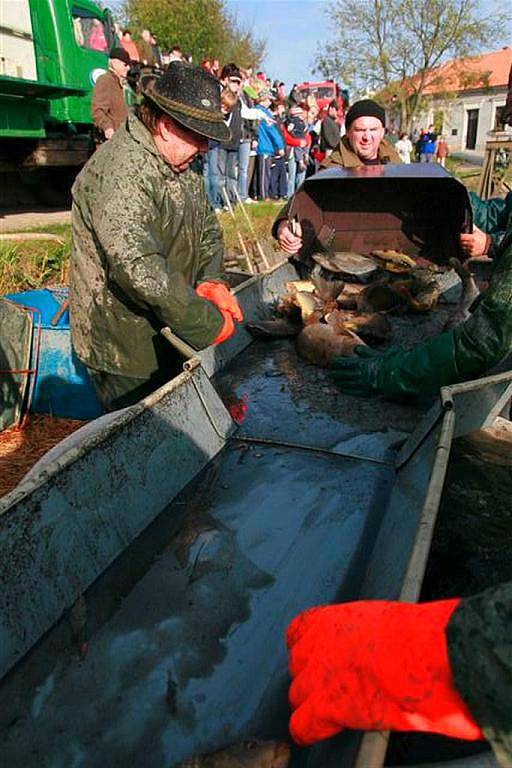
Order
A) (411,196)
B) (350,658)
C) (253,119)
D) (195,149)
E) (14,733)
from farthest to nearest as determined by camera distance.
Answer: (253,119) → (411,196) → (195,149) → (14,733) → (350,658)

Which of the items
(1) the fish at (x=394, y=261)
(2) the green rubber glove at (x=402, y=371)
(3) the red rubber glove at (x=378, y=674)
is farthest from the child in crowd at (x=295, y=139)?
(3) the red rubber glove at (x=378, y=674)

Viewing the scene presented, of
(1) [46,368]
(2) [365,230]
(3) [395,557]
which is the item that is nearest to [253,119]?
(2) [365,230]

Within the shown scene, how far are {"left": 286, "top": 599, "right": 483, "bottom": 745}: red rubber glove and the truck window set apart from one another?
11.8 m

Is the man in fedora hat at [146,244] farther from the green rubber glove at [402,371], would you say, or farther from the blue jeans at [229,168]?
the blue jeans at [229,168]

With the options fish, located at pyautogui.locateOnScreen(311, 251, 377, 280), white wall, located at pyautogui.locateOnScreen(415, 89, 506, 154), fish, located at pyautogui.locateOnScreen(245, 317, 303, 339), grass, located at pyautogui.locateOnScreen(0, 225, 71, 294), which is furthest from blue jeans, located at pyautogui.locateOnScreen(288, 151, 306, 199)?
white wall, located at pyautogui.locateOnScreen(415, 89, 506, 154)

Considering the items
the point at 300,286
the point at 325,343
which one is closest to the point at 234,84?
the point at 300,286

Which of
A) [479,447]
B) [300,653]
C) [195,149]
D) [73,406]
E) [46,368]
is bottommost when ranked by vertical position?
[73,406]

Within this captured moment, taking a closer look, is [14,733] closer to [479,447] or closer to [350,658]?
[350,658]

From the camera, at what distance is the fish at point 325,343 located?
3758mm

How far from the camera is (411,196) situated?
239 inches

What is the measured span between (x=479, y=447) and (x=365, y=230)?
3.73 m

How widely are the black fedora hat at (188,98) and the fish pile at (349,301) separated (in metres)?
1.58

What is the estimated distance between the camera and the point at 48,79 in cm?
971

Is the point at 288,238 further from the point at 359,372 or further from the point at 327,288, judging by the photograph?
the point at 359,372
